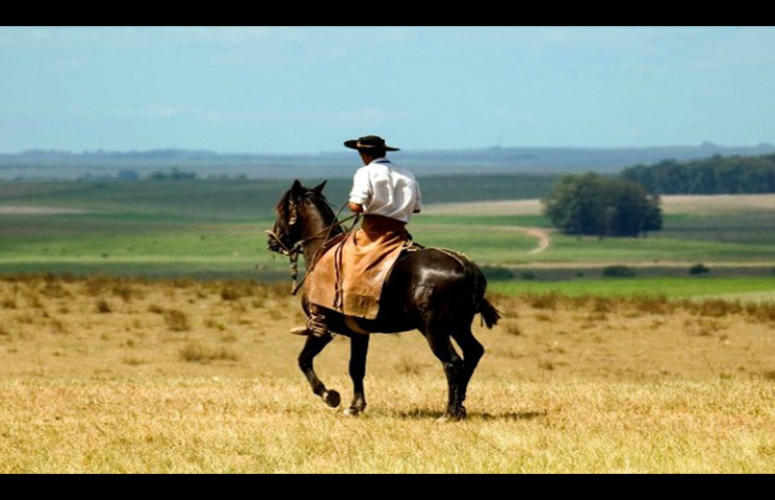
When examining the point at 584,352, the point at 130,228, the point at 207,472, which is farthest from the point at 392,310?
the point at 130,228

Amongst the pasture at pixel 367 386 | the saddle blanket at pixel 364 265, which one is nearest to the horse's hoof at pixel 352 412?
the pasture at pixel 367 386

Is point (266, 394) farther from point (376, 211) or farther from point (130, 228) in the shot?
point (130, 228)

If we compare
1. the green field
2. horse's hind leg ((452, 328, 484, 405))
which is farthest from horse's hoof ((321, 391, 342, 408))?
the green field

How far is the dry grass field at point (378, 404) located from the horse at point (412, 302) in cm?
41

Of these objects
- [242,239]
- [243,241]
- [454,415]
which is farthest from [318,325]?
[242,239]

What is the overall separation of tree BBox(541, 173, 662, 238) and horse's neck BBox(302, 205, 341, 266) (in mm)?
144265

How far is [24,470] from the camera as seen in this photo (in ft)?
39.1

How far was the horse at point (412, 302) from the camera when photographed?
45.6ft

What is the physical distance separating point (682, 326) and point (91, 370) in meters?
13.7

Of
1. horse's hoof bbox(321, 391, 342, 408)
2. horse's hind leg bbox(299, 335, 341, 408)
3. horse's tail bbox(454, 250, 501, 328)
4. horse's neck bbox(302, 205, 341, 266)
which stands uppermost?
horse's neck bbox(302, 205, 341, 266)

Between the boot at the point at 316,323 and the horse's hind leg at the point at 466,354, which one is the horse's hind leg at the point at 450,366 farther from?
the boot at the point at 316,323

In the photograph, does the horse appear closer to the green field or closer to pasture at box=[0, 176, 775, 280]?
pasture at box=[0, 176, 775, 280]

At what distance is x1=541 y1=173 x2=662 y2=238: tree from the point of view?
15875cm

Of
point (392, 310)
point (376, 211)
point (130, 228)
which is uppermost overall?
point (376, 211)
